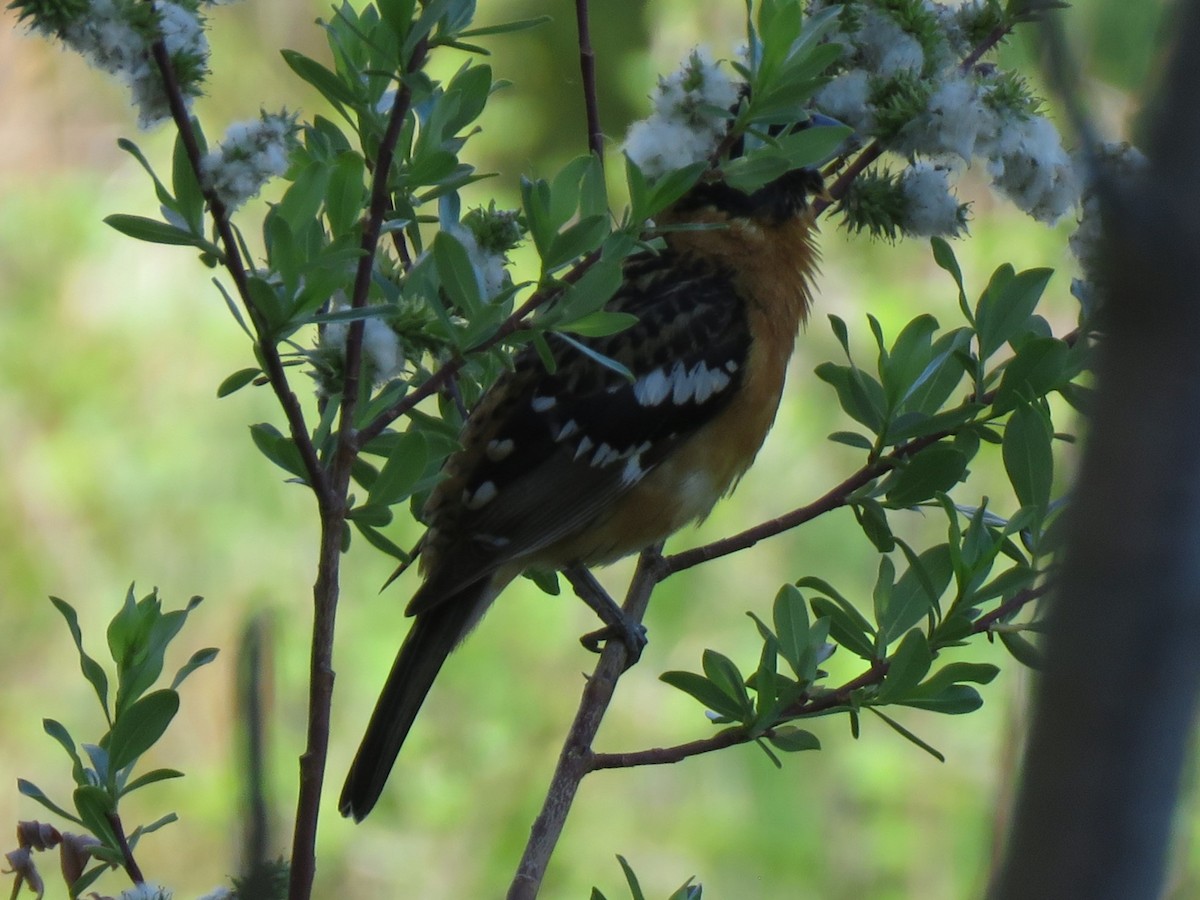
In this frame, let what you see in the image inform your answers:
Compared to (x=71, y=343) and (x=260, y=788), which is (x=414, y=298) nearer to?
(x=260, y=788)

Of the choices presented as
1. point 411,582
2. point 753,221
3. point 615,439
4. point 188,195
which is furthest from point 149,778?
point 411,582

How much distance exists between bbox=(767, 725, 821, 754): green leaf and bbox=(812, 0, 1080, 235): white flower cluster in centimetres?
45

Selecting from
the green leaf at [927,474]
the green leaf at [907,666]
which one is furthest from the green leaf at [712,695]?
the green leaf at [927,474]

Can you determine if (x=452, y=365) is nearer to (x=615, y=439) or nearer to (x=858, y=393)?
(x=858, y=393)

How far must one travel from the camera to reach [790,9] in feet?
3.59

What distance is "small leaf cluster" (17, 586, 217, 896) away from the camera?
38.4 inches

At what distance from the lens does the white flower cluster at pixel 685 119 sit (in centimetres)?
110

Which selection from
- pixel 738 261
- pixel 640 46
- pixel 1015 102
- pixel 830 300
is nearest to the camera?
pixel 1015 102

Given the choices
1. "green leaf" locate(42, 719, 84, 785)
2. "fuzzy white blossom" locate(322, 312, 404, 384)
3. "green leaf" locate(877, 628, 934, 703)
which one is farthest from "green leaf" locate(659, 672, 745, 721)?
"green leaf" locate(42, 719, 84, 785)

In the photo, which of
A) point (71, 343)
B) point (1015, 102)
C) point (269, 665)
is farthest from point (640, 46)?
point (269, 665)

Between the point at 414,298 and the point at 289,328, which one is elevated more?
the point at 414,298

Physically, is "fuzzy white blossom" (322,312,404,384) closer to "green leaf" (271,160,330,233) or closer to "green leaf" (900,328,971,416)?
"green leaf" (271,160,330,233)

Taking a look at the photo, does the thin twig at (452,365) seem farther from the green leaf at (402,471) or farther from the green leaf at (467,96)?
the green leaf at (467,96)

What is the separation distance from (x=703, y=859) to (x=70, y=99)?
2714mm
